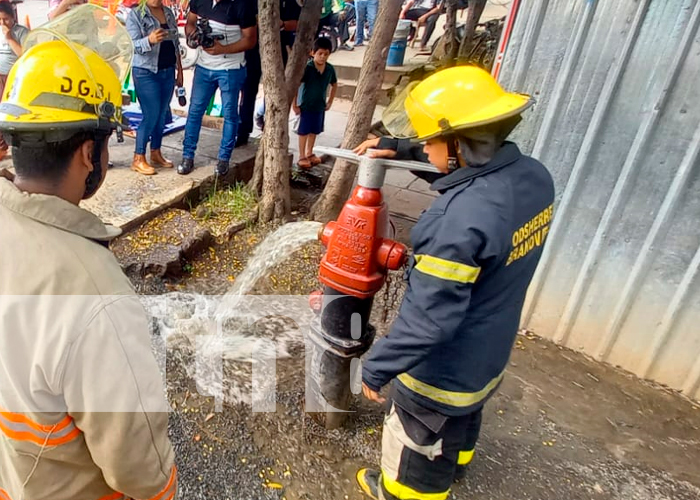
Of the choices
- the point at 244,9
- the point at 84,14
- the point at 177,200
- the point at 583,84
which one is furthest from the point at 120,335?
the point at 244,9

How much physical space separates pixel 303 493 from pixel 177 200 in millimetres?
2772

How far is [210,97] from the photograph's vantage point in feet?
14.9

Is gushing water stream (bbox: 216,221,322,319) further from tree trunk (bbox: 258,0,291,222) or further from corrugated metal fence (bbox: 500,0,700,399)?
corrugated metal fence (bbox: 500,0,700,399)

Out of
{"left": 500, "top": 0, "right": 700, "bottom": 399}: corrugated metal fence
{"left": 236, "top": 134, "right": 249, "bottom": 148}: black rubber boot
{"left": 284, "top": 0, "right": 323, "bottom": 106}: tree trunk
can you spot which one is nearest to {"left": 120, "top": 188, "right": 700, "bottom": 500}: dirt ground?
{"left": 500, "top": 0, "right": 700, "bottom": 399}: corrugated metal fence

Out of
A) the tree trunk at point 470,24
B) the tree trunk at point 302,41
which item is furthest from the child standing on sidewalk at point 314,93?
the tree trunk at point 470,24

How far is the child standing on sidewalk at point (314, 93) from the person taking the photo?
17.6 feet

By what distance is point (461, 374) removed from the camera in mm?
1764

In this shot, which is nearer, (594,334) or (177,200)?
(594,334)

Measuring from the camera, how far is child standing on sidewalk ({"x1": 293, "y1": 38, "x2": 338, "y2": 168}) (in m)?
5.36

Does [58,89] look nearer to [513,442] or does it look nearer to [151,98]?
[513,442]

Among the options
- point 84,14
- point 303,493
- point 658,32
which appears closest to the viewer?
point 84,14

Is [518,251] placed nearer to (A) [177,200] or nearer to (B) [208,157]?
(A) [177,200]

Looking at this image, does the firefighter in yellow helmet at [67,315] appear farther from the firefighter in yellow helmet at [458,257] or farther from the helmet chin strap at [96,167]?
the firefighter in yellow helmet at [458,257]

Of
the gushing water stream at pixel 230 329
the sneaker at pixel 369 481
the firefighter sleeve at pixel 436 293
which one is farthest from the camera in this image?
the gushing water stream at pixel 230 329
